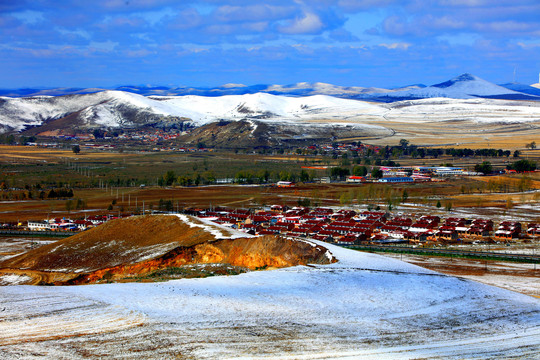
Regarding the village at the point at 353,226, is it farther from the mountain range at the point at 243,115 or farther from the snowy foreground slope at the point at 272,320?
the mountain range at the point at 243,115

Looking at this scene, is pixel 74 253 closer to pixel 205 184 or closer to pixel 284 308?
pixel 284 308

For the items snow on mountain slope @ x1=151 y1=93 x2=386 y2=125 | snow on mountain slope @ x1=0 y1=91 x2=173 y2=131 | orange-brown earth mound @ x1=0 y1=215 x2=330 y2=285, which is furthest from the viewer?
snow on mountain slope @ x1=151 y1=93 x2=386 y2=125

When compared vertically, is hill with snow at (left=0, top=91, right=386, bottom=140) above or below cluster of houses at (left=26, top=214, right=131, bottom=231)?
above

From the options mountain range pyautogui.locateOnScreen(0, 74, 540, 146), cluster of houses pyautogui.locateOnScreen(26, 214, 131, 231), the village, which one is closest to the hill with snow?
mountain range pyautogui.locateOnScreen(0, 74, 540, 146)

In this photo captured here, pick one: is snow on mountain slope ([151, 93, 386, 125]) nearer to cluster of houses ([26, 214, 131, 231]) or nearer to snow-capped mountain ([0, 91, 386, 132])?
snow-capped mountain ([0, 91, 386, 132])

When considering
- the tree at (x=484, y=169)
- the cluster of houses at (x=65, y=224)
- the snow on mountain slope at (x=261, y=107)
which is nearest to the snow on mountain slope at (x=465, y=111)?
the snow on mountain slope at (x=261, y=107)

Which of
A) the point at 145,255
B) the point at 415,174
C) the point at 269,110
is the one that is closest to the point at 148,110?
the point at 269,110

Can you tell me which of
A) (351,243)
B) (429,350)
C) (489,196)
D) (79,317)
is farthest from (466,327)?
(489,196)
